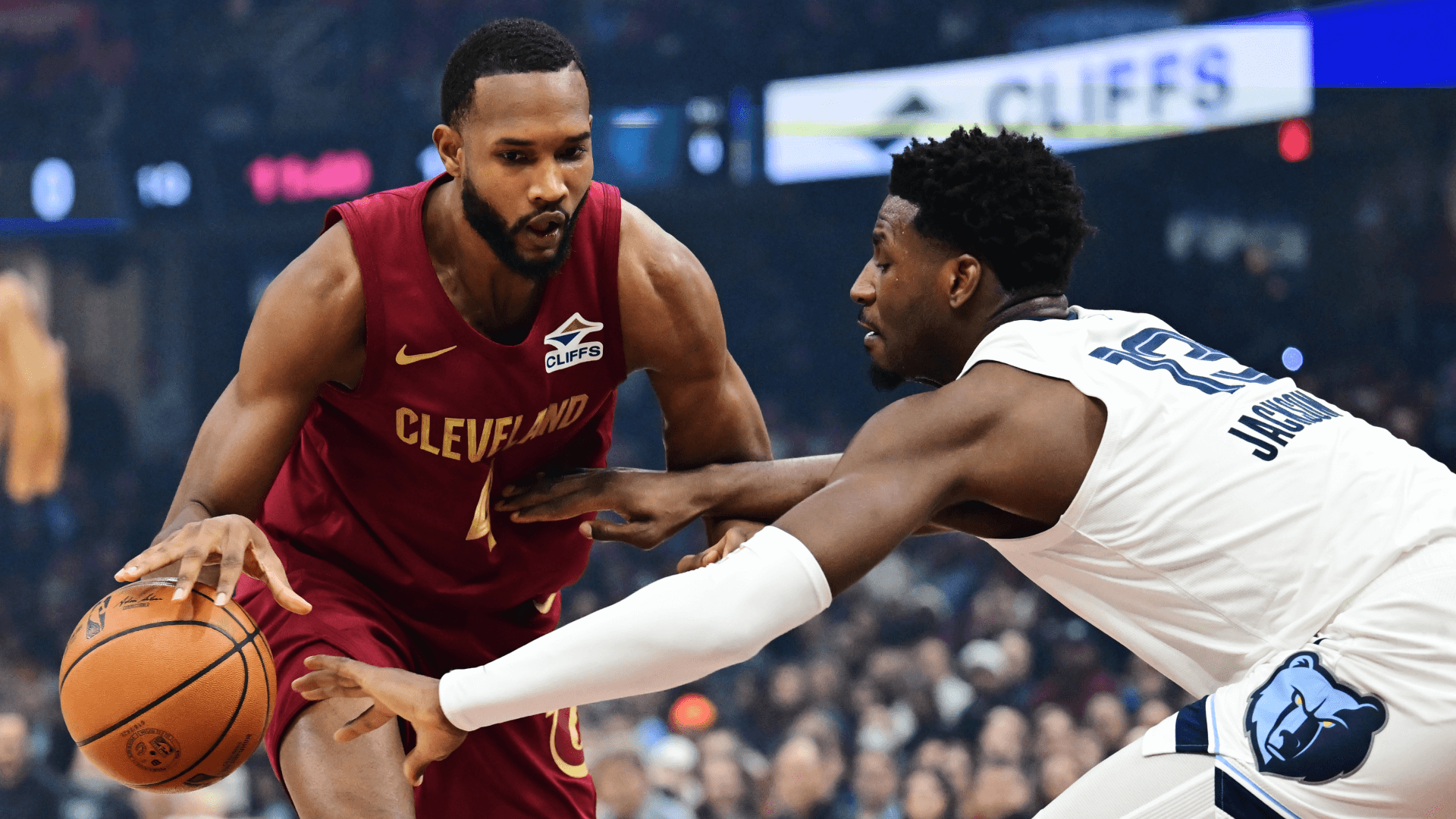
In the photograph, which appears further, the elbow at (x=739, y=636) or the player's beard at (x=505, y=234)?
the player's beard at (x=505, y=234)

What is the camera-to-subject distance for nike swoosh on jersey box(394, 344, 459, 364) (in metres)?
2.63

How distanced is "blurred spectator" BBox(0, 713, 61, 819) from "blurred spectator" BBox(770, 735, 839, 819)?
14.5 ft

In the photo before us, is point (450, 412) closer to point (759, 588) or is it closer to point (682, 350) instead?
point (682, 350)

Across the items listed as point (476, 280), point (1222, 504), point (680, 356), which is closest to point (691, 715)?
point (680, 356)

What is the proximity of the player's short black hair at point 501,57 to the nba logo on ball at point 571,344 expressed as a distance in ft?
1.50

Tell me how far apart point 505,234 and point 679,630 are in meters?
0.96

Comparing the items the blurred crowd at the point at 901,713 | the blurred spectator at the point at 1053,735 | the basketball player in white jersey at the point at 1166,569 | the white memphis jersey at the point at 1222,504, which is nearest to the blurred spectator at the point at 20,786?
the blurred crowd at the point at 901,713

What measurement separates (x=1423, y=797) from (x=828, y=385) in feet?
34.0

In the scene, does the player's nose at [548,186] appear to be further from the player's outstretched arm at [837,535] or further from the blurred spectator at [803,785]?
the blurred spectator at [803,785]

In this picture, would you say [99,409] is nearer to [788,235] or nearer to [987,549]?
[788,235]

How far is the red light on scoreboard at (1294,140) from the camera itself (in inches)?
395

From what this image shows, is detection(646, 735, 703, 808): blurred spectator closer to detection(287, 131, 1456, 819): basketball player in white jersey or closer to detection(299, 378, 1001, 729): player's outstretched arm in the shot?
detection(287, 131, 1456, 819): basketball player in white jersey

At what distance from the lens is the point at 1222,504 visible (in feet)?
6.63

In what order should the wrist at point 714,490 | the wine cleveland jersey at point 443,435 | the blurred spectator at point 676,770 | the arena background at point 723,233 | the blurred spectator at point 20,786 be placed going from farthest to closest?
the arena background at point 723,233, the blurred spectator at point 20,786, the blurred spectator at point 676,770, the wrist at point 714,490, the wine cleveland jersey at point 443,435
